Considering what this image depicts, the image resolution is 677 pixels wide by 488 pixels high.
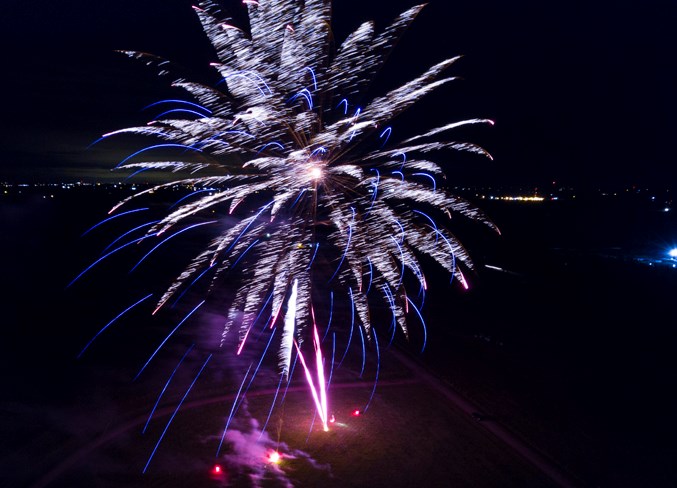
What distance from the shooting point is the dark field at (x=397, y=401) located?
338 inches

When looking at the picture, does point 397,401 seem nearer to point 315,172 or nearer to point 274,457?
point 274,457

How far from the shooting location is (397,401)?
1187 centimetres

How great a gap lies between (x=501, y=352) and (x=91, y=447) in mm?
13719

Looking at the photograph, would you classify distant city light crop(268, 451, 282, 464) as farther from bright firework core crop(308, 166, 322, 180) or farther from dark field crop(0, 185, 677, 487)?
bright firework core crop(308, 166, 322, 180)

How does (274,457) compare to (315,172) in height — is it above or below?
below

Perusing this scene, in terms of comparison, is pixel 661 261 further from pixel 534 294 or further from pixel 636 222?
pixel 636 222

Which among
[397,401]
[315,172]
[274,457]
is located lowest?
[397,401]

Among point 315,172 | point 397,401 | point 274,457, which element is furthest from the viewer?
point 397,401

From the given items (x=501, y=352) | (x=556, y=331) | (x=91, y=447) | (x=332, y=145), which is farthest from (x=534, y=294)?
(x=91, y=447)

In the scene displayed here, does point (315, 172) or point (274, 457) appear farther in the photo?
point (315, 172)

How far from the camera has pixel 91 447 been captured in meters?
8.96

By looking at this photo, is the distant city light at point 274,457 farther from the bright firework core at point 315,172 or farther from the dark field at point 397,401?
the bright firework core at point 315,172

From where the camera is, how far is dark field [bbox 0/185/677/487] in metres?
8.59

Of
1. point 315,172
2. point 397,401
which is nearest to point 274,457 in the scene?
point 397,401
